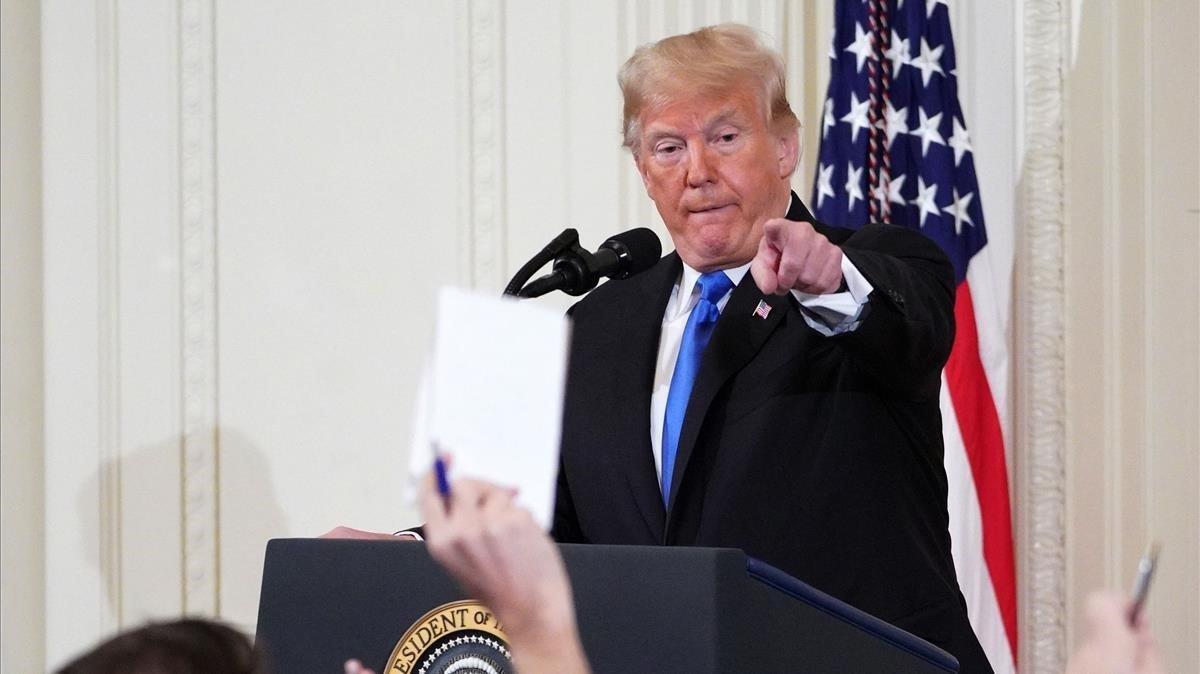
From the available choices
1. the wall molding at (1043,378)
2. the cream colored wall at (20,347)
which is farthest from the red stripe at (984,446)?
the cream colored wall at (20,347)

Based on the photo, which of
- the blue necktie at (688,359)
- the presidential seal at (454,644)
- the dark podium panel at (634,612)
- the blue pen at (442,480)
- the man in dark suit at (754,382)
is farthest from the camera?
the blue necktie at (688,359)

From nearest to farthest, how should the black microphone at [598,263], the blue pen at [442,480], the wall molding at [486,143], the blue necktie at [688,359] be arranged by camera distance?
1. the blue pen at [442,480]
2. the black microphone at [598,263]
3. the blue necktie at [688,359]
4. the wall molding at [486,143]

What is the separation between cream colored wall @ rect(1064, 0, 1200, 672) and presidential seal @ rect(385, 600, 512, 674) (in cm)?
272

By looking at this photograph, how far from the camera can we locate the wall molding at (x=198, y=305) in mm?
4379

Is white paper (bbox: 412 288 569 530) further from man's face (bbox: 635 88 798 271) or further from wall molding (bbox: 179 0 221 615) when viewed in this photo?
wall molding (bbox: 179 0 221 615)

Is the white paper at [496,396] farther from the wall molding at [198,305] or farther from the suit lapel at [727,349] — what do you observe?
the wall molding at [198,305]

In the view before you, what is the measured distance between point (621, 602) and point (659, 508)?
0.86m

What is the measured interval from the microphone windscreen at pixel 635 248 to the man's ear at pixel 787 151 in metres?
0.50

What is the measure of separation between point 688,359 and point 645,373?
77 mm

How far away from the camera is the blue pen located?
849 mm

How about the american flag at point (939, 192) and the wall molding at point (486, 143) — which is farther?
the wall molding at point (486, 143)

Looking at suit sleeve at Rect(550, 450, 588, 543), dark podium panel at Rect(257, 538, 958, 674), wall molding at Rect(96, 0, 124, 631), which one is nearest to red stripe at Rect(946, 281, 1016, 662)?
suit sleeve at Rect(550, 450, 588, 543)

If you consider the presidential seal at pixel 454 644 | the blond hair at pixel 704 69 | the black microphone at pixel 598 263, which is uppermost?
the blond hair at pixel 704 69

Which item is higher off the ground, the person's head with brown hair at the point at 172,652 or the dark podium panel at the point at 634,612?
the person's head with brown hair at the point at 172,652
